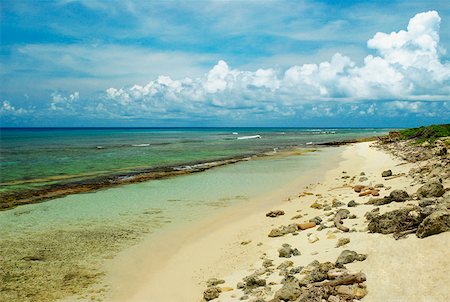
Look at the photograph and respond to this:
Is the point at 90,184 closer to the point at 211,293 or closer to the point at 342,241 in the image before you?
the point at 211,293

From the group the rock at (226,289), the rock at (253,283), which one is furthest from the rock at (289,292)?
the rock at (226,289)

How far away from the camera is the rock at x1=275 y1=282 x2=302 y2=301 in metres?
7.53

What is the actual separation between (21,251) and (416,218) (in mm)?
12741

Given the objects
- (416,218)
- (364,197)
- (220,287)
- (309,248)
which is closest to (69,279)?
(220,287)

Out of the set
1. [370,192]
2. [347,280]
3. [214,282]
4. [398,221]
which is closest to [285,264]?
[214,282]

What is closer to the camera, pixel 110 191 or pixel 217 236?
pixel 217 236

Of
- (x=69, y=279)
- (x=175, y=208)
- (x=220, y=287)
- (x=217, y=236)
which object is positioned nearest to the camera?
(x=220, y=287)

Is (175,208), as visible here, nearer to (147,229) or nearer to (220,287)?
(147,229)

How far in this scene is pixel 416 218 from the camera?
9.33 meters

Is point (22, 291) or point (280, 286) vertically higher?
point (280, 286)

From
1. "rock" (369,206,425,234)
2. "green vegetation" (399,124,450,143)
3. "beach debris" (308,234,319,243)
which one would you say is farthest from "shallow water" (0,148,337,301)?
"green vegetation" (399,124,450,143)

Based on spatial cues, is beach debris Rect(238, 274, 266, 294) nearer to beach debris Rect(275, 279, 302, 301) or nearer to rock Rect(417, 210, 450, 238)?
beach debris Rect(275, 279, 302, 301)

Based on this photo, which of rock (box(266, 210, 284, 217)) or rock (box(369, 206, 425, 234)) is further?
rock (box(266, 210, 284, 217))

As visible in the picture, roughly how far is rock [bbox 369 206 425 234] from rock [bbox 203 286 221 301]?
4568mm
